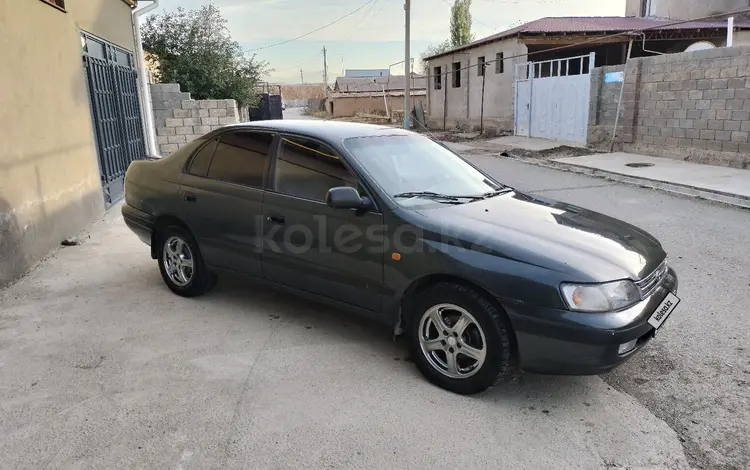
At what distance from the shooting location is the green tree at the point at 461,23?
163 feet

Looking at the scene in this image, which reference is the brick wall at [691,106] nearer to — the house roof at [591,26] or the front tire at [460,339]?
the house roof at [591,26]

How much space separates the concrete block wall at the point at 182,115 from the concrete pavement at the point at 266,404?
31.1 ft

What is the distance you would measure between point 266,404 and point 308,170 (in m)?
1.68

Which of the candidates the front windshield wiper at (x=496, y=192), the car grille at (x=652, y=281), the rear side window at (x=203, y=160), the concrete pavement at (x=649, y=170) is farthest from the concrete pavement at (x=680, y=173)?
the rear side window at (x=203, y=160)

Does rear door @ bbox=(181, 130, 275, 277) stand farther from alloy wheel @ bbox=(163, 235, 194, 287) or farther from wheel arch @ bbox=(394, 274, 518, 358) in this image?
wheel arch @ bbox=(394, 274, 518, 358)

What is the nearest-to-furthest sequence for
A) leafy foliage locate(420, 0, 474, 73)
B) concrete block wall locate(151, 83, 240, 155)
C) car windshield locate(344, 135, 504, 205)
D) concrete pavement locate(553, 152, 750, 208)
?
car windshield locate(344, 135, 504, 205), concrete pavement locate(553, 152, 750, 208), concrete block wall locate(151, 83, 240, 155), leafy foliage locate(420, 0, 474, 73)

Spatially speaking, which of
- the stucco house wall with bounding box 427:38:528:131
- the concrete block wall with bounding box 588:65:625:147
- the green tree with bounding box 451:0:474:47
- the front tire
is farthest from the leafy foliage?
the front tire

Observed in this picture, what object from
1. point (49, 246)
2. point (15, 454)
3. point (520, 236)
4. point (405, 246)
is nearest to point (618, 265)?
point (520, 236)

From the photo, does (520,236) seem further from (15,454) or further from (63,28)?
(63,28)

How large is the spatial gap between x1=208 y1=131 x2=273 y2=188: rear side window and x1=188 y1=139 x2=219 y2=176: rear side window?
0.18 feet

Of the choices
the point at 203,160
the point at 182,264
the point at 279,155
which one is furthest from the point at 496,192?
the point at 182,264

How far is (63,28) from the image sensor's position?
7.36 m

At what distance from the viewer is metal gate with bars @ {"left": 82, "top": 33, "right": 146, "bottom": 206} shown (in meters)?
8.59

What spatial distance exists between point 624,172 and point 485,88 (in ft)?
48.9
